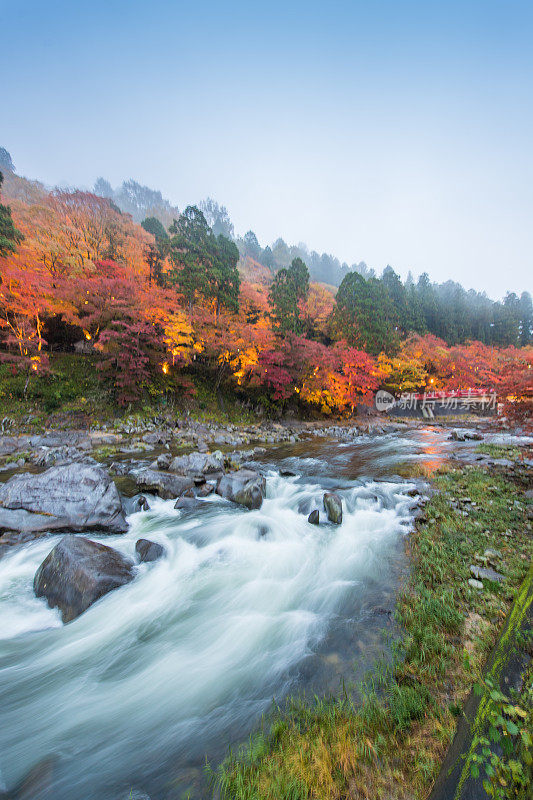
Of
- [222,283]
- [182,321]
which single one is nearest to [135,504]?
[182,321]

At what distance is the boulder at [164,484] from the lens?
693cm

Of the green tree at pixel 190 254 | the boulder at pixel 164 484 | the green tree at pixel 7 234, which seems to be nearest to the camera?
the boulder at pixel 164 484

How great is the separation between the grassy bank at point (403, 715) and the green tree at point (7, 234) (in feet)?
70.6

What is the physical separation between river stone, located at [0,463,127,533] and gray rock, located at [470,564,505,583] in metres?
5.57

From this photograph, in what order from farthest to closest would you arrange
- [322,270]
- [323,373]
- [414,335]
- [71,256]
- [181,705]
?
[322,270] < [414,335] < [323,373] < [71,256] < [181,705]

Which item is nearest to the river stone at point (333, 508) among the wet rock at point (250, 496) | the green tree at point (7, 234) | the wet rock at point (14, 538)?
the wet rock at point (250, 496)

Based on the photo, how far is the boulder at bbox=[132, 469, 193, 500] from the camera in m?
6.93

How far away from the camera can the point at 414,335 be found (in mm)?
28781

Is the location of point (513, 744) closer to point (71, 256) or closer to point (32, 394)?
point (32, 394)

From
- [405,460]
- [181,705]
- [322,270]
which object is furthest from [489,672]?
[322,270]

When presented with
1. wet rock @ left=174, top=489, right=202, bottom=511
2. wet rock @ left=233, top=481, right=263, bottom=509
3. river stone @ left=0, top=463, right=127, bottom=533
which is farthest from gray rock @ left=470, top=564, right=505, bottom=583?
river stone @ left=0, top=463, right=127, bottom=533

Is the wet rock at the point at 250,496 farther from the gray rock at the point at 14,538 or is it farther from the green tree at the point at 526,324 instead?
the green tree at the point at 526,324

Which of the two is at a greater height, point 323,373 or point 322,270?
point 322,270

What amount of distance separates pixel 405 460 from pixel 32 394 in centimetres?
1766
